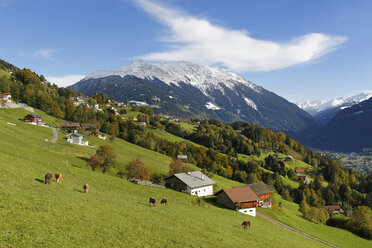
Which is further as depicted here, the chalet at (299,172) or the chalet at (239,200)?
the chalet at (299,172)

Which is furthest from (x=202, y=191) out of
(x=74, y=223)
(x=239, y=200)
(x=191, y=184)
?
(x=74, y=223)

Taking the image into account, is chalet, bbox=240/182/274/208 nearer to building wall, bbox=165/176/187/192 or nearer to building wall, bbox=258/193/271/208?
building wall, bbox=258/193/271/208

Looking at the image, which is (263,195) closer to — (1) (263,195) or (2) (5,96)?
(1) (263,195)

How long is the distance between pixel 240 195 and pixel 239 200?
114 inches


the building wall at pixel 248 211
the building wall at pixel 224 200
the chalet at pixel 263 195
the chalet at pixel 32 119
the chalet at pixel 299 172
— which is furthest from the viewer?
the chalet at pixel 299 172

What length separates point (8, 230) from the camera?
54.9 feet

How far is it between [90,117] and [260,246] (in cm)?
16038

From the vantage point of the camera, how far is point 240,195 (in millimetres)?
70438

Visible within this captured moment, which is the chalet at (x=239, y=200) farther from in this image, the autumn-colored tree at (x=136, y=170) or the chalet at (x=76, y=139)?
the chalet at (x=76, y=139)

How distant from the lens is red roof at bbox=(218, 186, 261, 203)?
68250 millimetres

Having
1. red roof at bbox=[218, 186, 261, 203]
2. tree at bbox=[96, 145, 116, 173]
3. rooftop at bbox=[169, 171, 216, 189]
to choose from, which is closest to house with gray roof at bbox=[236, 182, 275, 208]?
red roof at bbox=[218, 186, 261, 203]

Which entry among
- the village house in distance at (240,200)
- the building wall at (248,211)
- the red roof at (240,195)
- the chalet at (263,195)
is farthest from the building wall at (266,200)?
the building wall at (248,211)

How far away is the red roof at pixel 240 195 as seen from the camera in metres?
68.2

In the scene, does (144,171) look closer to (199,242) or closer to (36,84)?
(199,242)
